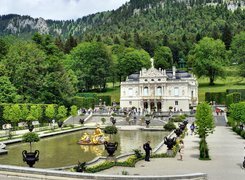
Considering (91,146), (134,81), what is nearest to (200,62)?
(134,81)

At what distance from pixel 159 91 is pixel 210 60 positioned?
1094 inches

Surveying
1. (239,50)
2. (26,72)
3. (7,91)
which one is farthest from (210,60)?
(7,91)

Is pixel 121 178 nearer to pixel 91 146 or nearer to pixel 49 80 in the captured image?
pixel 91 146

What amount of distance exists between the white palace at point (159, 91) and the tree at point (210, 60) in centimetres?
1846

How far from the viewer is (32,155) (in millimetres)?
20156

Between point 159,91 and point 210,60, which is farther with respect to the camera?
point 210,60

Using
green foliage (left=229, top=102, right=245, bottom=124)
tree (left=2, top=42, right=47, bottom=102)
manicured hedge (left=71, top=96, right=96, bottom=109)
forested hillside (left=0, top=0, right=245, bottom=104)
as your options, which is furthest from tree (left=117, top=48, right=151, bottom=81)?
green foliage (left=229, top=102, right=245, bottom=124)

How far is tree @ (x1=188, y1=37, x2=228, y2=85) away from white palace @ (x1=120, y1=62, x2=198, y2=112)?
18460 mm

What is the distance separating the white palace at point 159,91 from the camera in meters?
82.4

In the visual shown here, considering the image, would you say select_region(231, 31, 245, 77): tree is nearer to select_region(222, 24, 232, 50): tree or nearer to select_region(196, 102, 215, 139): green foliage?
select_region(222, 24, 232, 50): tree

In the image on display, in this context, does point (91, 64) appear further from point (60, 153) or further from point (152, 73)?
point (60, 153)

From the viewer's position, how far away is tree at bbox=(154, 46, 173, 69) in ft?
411

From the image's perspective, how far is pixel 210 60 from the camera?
10456 cm

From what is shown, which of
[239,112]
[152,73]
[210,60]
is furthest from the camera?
[210,60]
